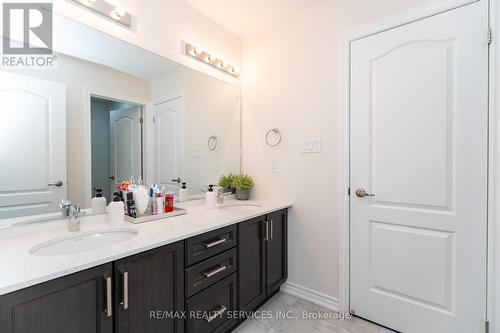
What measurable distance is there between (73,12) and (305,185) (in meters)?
1.96

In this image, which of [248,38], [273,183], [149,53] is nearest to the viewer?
[149,53]

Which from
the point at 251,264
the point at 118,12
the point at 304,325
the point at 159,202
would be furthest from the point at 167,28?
the point at 304,325

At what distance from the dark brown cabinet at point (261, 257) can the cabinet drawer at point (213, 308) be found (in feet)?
0.31

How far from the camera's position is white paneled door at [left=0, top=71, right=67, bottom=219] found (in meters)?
1.20

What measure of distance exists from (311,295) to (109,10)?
8.45ft

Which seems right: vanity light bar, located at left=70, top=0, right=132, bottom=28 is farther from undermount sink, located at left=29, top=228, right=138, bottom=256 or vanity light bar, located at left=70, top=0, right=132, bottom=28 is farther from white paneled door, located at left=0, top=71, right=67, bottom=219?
undermount sink, located at left=29, top=228, right=138, bottom=256

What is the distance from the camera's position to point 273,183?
2307 mm

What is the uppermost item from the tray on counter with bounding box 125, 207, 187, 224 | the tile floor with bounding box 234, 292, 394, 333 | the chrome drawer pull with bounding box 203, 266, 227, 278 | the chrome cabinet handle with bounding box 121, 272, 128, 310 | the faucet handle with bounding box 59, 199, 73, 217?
the faucet handle with bounding box 59, 199, 73, 217

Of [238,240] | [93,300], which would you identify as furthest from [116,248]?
[238,240]

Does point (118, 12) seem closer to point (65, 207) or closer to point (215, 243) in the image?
point (65, 207)

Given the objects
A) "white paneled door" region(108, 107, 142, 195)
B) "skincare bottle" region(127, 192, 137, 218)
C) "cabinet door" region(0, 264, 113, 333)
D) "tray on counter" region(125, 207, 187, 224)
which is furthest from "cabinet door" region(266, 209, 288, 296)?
"cabinet door" region(0, 264, 113, 333)

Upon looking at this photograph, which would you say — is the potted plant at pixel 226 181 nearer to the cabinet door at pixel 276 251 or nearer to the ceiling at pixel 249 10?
the cabinet door at pixel 276 251

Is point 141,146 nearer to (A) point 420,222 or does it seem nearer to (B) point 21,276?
(B) point 21,276

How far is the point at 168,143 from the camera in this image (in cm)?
192
